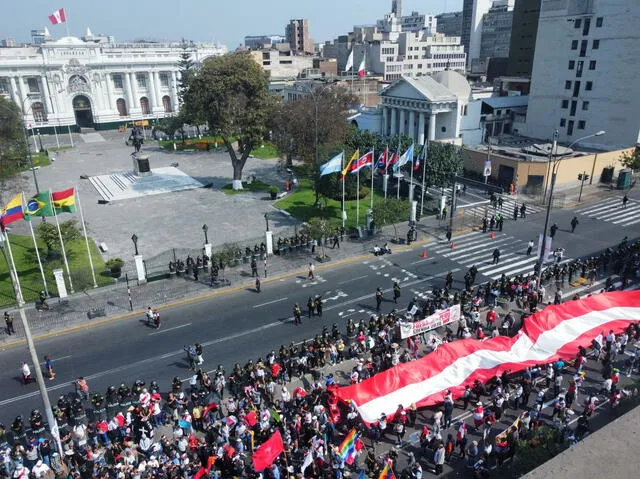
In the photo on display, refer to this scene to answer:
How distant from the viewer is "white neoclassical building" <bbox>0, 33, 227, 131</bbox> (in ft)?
304

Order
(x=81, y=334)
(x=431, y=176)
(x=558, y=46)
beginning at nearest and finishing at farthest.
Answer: (x=81, y=334)
(x=431, y=176)
(x=558, y=46)

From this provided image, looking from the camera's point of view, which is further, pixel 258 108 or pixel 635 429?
pixel 258 108

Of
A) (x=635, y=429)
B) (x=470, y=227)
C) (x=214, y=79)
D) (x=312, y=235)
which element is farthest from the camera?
(x=214, y=79)

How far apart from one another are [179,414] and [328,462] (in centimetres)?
702

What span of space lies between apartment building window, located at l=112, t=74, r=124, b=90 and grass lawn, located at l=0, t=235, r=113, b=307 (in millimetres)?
73234

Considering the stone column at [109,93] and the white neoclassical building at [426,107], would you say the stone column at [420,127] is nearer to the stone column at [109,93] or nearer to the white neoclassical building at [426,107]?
the white neoclassical building at [426,107]

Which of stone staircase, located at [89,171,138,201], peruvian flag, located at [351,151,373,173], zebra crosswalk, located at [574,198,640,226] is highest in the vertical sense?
peruvian flag, located at [351,151,373,173]

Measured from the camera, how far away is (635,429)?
1373cm

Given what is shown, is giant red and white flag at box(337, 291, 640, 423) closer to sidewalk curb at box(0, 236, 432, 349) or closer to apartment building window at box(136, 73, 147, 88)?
sidewalk curb at box(0, 236, 432, 349)

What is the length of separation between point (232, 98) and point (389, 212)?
22.1 meters

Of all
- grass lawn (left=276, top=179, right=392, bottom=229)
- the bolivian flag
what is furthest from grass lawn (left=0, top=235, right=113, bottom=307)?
grass lawn (left=276, top=179, right=392, bottom=229)

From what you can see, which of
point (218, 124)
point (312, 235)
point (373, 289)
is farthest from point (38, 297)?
point (218, 124)

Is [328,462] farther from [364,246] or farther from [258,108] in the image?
[258,108]

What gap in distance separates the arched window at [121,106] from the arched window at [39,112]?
1435 centimetres
